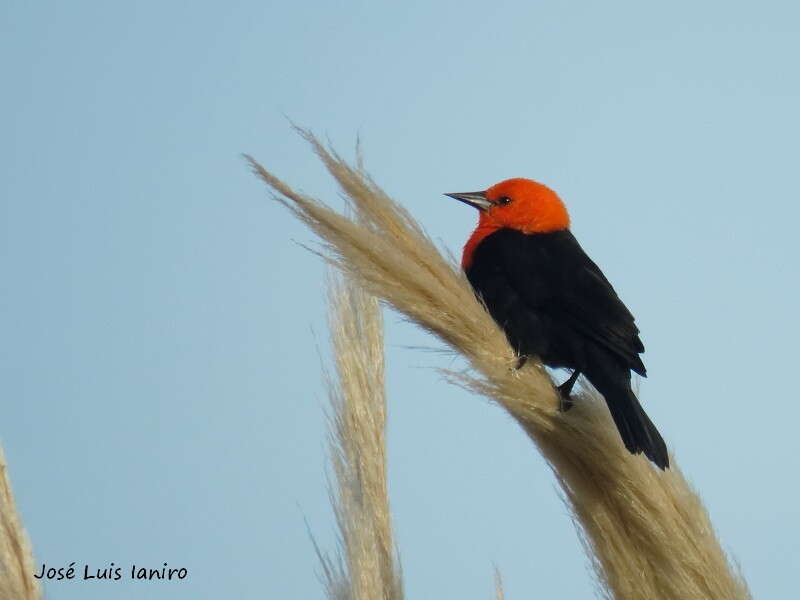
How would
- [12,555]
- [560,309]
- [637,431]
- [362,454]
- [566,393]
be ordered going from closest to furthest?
[12,555], [362,454], [637,431], [566,393], [560,309]

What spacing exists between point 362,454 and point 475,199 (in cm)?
200

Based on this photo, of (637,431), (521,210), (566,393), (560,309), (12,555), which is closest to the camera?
(12,555)

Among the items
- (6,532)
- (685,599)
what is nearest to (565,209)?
(685,599)

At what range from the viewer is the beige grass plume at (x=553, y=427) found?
72.3 inches

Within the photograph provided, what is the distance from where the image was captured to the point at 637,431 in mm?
2381

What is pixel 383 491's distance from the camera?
1940 millimetres

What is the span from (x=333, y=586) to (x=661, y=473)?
721mm

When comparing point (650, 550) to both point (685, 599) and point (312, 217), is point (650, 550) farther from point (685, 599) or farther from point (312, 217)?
point (312, 217)

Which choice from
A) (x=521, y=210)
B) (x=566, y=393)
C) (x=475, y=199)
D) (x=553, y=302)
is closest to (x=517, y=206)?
(x=521, y=210)

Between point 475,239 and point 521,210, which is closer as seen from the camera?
point 475,239

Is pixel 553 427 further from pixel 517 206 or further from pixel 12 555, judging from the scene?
pixel 517 206

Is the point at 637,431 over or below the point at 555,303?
below

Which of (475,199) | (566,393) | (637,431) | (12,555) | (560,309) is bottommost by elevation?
(637,431)

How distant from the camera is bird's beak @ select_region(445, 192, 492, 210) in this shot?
3803 millimetres
